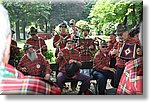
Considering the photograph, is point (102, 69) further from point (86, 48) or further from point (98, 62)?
point (86, 48)

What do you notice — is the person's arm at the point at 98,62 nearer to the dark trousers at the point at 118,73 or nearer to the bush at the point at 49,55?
the dark trousers at the point at 118,73

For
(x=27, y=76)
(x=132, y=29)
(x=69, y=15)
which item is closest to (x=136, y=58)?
(x=132, y=29)

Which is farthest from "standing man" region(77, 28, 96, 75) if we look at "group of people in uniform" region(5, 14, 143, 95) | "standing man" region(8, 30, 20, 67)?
"standing man" region(8, 30, 20, 67)

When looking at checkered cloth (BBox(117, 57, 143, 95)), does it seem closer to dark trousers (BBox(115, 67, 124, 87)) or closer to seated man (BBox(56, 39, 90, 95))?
dark trousers (BBox(115, 67, 124, 87))

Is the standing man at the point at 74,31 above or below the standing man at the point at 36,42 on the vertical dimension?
above

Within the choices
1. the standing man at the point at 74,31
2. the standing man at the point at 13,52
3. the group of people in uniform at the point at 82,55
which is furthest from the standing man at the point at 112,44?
the standing man at the point at 13,52

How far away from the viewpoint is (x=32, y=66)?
134 inches

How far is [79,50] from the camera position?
3402 mm

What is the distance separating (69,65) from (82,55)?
110 mm

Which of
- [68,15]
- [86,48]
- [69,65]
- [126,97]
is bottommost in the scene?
[126,97]

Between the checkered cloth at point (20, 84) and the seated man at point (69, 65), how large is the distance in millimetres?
84

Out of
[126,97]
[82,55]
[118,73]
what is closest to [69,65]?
[82,55]

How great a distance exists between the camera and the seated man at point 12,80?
3406 millimetres

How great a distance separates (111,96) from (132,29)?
1.54 feet
